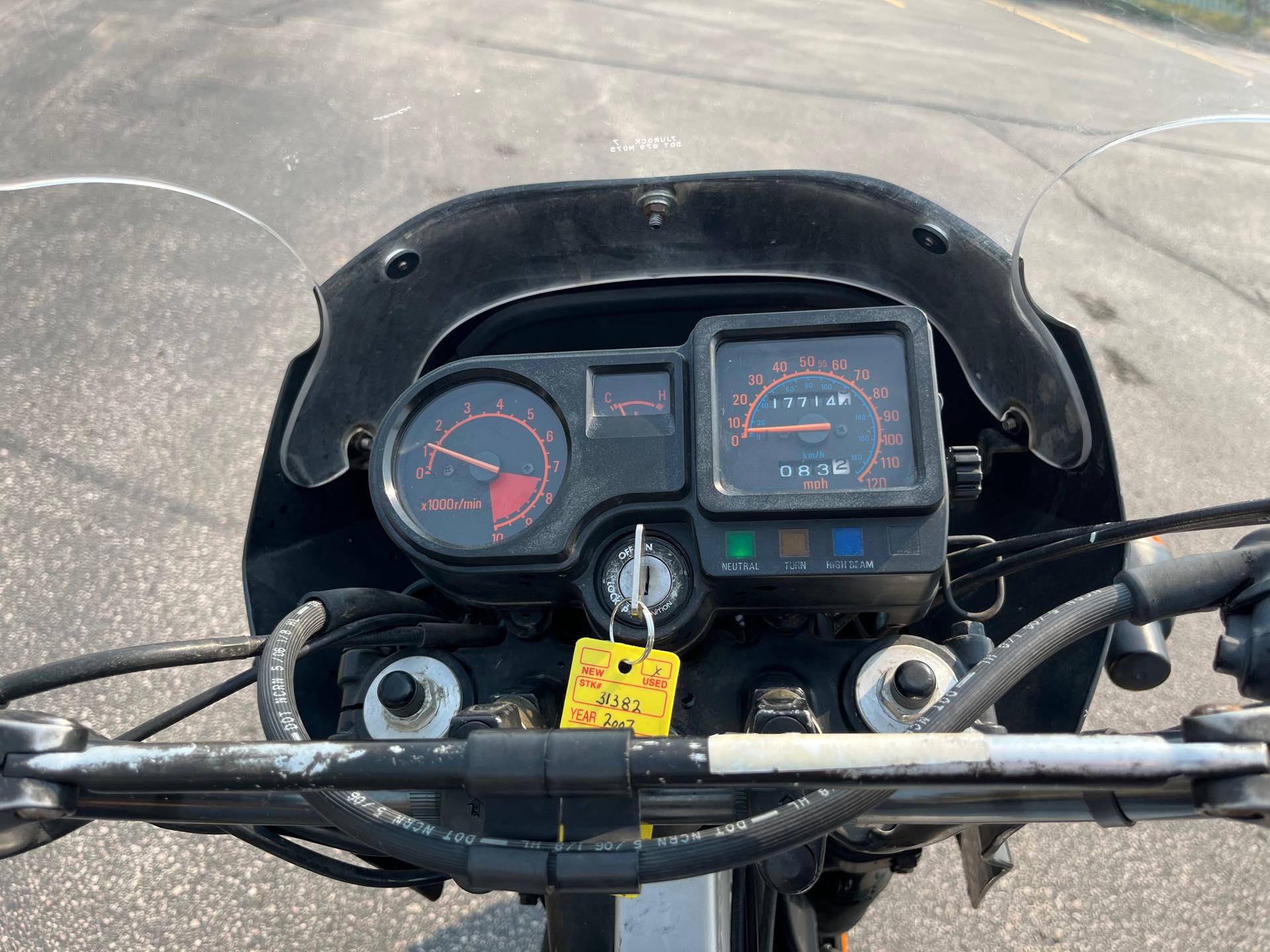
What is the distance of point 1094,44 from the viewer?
150cm

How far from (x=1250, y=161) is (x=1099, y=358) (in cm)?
168

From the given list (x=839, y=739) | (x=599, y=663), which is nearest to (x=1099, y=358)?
(x=599, y=663)

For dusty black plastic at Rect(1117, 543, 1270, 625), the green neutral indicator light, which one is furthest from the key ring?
dusty black plastic at Rect(1117, 543, 1270, 625)

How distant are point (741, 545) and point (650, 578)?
12 centimetres

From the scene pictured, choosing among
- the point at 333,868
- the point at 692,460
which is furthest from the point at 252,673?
the point at 692,460

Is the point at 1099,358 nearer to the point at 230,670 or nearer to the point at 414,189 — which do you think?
the point at 414,189

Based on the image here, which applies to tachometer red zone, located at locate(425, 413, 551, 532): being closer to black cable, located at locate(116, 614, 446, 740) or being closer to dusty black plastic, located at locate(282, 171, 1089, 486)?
black cable, located at locate(116, 614, 446, 740)

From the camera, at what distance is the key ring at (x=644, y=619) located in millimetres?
1000

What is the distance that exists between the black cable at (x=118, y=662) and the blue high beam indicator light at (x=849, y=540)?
679 mm

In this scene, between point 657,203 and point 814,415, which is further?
point 657,203

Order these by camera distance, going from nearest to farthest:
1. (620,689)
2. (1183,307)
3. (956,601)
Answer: (620,689) → (956,601) → (1183,307)

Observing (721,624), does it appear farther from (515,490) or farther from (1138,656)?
(1138,656)

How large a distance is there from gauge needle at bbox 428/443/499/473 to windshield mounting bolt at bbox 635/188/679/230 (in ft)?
1.55

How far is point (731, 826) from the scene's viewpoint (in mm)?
657
